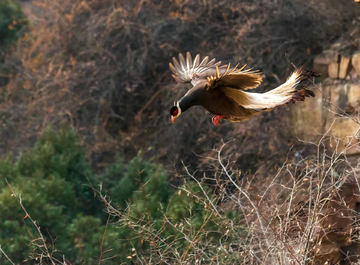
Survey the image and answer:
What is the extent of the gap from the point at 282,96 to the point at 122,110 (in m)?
6.73

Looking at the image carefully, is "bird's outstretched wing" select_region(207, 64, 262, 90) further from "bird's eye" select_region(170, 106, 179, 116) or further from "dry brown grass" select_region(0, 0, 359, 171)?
"dry brown grass" select_region(0, 0, 359, 171)

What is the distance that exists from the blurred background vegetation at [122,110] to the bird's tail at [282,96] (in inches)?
128

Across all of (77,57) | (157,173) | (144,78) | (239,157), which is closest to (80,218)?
(157,173)

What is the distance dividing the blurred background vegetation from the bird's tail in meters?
3.26

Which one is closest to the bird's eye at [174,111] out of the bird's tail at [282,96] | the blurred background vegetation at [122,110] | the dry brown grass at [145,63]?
the bird's tail at [282,96]

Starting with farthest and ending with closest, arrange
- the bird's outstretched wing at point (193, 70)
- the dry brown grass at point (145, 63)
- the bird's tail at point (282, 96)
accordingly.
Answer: the dry brown grass at point (145, 63) < the bird's outstretched wing at point (193, 70) < the bird's tail at point (282, 96)

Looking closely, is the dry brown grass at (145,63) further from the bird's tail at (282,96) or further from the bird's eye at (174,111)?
the bird's eye at (174,111)

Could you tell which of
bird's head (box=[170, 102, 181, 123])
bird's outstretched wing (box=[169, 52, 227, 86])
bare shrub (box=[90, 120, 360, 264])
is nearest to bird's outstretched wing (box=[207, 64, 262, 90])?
bird's head (box=[170, 102, 181, 123])

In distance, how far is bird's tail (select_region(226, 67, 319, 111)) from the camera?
2.08m

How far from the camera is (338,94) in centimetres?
623

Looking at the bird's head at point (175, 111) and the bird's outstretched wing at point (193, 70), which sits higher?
the bird's head at point (175, 111)

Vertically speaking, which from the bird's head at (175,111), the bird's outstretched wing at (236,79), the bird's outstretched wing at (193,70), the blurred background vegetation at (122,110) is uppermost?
the bird's outstretched wing at (236,79)

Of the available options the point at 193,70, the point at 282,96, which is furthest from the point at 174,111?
the point at 193,70

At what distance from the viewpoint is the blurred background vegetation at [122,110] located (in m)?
5.94
